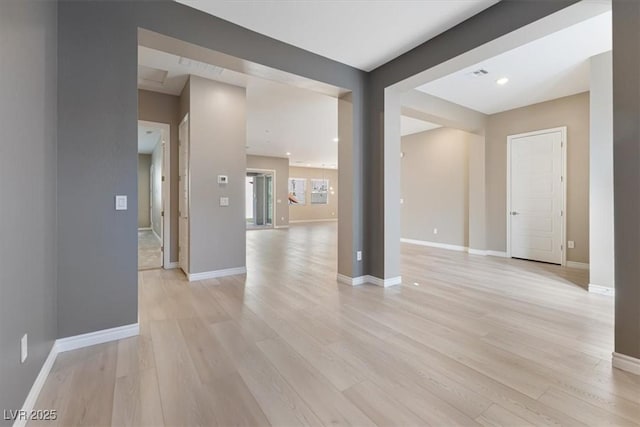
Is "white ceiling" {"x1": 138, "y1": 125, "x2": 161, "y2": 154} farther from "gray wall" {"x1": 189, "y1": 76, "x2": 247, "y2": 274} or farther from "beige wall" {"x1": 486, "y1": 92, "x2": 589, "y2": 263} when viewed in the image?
"beige wall" {"x1": 486, "y1": 92, "x2": 589, "y2": 263}

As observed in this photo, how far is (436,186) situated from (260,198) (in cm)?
731

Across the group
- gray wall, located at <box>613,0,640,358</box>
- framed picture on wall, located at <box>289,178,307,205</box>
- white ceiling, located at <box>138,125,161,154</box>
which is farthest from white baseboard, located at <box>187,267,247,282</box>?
framed picture on wall, located at <box>289,178,307,205</box>

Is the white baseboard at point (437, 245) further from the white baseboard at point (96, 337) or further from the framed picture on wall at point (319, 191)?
the framed picture on wall at point (319, 191)

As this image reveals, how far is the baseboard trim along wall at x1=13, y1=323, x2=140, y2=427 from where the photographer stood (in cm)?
153

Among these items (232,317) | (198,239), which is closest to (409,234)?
(198,239)

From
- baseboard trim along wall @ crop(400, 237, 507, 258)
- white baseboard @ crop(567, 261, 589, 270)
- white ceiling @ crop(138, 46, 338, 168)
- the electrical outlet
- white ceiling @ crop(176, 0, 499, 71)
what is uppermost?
white ceiling @ crop(138, 46, 338, 168)

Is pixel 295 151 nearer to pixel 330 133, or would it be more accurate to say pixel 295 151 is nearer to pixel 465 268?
pixel 330 133

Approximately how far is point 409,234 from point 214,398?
6839 mm

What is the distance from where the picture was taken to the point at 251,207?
1237cm

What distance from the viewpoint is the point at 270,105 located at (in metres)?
5.37

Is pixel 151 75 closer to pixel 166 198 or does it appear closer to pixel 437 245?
pixel 166 198

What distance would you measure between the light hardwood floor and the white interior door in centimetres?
91

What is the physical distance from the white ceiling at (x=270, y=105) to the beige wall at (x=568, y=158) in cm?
334

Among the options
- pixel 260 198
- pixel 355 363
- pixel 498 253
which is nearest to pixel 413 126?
pixel 498 253
